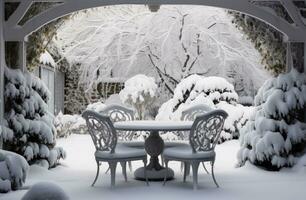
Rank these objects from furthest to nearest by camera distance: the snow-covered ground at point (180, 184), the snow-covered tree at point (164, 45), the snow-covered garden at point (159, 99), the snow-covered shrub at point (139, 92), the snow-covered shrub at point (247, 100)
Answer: the snow-covered shrub at point (247, 100) → the snow-covered tree at point (164, 45) → the snow-covered shrub at point (139, 92) → the snow-covered garden at point (159, 99) → the snow-covered ground at point (180, 184)

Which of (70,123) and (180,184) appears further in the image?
(70,123)

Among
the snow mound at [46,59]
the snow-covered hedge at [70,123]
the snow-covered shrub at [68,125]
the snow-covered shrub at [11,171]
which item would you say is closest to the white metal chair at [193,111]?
the snow-covered shrub at [11,171]

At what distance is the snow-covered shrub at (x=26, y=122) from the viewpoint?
22.5 ft

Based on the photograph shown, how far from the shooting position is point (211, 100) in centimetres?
1085

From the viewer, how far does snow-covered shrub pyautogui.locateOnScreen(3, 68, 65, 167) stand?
684 centimetres

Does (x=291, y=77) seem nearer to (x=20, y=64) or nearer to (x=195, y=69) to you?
(x=20, y=64)

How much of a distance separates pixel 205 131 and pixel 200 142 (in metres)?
0.14

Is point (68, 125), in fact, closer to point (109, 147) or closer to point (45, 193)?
point (109, 147)

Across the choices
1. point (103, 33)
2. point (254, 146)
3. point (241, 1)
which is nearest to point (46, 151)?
point (254, 146)

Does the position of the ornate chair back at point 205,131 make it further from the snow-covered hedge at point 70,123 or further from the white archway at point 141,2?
the snow-covered hedge at point 70,123

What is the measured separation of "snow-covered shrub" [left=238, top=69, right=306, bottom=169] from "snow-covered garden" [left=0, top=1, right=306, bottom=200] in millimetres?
15

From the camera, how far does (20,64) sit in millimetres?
7344

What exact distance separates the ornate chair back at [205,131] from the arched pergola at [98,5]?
1.81m

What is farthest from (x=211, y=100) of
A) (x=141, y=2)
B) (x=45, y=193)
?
(x=45, y=193)
